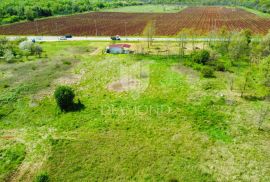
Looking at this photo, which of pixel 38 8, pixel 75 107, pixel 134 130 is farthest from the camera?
pixel 38 8

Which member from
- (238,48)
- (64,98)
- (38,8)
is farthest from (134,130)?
(38,8)

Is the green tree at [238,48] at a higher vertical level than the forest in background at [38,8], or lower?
lower

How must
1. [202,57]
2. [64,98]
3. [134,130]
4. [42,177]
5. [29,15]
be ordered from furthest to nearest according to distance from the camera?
[29,15] → [202,57] → [64,98] → [134,130] → [42,177]

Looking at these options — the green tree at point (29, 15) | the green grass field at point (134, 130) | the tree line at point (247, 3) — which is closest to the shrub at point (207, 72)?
the green grass field at point (134, 130)

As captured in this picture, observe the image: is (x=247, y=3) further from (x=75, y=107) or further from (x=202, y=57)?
(x=75, y=107)

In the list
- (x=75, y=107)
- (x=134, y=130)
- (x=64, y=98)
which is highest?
(x=64, y=98)

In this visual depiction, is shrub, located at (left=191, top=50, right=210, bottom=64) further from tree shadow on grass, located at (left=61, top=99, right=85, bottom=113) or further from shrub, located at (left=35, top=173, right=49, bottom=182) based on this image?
shrub, located at (left=35, top=173, right=49, bottom=182)

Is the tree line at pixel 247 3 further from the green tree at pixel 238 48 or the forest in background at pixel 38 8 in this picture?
the green tree at pixel 238 48

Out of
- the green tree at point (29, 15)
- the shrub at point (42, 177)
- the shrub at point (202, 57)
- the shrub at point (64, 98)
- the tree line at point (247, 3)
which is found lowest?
the shrub at point (42, 177)
